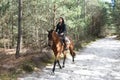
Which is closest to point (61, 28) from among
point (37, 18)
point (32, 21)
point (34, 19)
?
point (37, 18)

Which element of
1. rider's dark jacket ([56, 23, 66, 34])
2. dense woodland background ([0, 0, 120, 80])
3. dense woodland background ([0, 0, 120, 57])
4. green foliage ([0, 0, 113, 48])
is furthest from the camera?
green foliage ([0, 0, 113, 48])

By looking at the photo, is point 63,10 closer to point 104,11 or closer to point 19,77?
point 19,77

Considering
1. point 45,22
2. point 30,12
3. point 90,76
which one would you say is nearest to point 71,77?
point 90,76

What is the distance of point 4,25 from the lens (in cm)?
3052

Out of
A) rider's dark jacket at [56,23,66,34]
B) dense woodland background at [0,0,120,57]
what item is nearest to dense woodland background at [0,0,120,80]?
dense woodland background at [0,0,120,57]

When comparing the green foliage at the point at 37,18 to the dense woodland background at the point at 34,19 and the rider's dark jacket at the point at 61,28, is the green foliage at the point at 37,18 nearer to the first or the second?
the dense woodland background at the point at 34,19

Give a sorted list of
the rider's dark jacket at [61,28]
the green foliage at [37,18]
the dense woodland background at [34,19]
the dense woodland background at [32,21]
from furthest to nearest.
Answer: the green foliage at [37,18], the dense woodland background at [34,19], the dense woodland background at [32,21], the rider's dark jacket at [61,28]

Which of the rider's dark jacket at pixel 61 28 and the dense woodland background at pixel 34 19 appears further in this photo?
the dense woodland background at pixel 34 19

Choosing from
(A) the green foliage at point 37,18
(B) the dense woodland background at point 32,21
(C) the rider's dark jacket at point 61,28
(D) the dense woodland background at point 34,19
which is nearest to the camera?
(C) the rider's dark jacket at point 61,28

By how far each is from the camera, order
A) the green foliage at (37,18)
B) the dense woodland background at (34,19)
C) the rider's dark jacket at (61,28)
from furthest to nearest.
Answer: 1. the green foliage at (37,18)
2. the dense woodland background at (34,19)
3. the rider's dark jacket at (61,28)

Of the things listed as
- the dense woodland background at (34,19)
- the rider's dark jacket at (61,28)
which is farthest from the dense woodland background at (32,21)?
the rider's dark jacket at (61,28)

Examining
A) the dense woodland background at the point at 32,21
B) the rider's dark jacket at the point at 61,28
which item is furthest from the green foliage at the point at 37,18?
the rider's dark jacket at the point at 61,28

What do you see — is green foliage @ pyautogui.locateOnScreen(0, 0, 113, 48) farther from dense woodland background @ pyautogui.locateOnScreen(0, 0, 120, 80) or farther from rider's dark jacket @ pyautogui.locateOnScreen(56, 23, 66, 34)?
rider's dark jacket @ pyautogui.locateOnScreen(56, 23, 66, 34)

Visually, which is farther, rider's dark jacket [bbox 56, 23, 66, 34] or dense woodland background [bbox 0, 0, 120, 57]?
dense woodland background [bbox 0, 0, 120, 57]
